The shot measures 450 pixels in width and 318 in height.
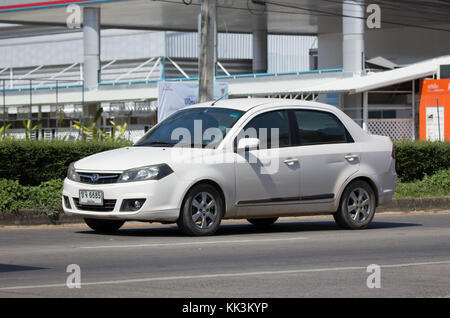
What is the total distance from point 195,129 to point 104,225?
5.94 ft

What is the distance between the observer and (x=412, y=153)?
19875 millimetres

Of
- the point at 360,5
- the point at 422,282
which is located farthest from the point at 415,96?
the point at 422,282

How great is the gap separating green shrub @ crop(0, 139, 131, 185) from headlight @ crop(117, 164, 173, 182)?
5.33 m

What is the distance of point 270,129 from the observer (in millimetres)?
11969

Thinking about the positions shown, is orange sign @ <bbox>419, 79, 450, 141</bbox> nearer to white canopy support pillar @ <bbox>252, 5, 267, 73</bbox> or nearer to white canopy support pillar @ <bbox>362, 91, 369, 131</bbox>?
white canopy support pillar @ <bbox>362, 91, 369, 131</bbox>

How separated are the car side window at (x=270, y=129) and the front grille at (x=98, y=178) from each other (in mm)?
1877

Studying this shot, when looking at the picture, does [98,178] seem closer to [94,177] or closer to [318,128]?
[94,177]

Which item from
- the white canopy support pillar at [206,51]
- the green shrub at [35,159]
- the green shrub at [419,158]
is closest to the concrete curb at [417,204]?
the green shrub at [419,158]

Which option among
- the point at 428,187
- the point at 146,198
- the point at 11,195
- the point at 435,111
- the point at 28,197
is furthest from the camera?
the point at 435,111

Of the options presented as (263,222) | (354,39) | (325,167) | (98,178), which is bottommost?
(263,222)

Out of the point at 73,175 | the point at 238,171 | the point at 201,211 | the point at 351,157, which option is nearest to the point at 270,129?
the point at 238,171

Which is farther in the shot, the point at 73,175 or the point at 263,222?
the point at 263,222

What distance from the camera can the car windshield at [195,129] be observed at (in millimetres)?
11619

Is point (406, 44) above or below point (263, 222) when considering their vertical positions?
above
